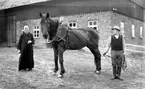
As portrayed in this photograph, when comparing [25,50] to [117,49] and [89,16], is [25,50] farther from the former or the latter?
[89,16]

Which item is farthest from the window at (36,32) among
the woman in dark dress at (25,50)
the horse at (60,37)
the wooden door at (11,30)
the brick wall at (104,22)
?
the horse at (60,37)

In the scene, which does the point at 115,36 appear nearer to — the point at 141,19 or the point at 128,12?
the point at 128,12

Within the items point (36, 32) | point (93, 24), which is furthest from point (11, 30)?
point (93, 24)

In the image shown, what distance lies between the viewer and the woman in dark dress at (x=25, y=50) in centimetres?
803

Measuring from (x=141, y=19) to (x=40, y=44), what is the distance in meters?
12.5

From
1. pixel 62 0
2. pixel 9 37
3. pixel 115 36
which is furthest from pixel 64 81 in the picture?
pixel 9 37

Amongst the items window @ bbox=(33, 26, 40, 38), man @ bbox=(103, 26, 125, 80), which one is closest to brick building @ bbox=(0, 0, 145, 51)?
window @ bbox=(33, 26, 40, 38)

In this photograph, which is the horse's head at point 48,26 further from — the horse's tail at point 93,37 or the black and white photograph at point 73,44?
the horse's tail at point 93,37

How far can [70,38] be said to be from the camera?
7.41m

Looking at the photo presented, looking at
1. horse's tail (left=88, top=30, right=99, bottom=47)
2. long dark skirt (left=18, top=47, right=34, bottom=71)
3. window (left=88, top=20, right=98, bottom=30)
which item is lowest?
long dark skirt (left=18, top=47, right=34, bottom=71)

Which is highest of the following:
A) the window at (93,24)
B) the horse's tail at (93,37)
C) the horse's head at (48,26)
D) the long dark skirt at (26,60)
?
the window at (93,24)

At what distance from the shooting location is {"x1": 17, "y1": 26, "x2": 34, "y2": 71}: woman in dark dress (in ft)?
26.3

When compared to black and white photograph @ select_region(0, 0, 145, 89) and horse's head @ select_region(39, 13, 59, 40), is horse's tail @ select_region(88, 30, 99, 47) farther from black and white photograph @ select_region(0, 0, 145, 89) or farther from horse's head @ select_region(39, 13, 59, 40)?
horse's head @ select_region(39, 13, 59, 40)

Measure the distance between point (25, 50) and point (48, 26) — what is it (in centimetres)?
195
